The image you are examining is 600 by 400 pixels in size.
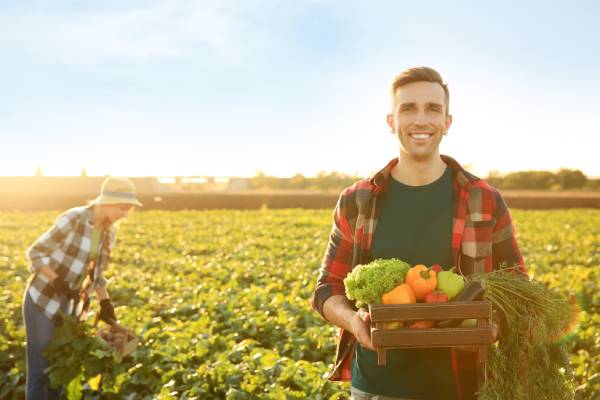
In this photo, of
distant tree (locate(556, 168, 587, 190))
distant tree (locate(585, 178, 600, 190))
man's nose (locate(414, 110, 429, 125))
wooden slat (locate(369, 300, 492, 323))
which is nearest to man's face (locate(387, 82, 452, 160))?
man's nose (locate(414, 110, 429, 125))

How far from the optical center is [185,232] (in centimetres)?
2277

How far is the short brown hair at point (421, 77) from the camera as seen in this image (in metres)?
2.66

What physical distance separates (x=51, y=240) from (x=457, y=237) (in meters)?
3.80

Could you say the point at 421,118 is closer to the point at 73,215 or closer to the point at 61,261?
the point at 73,215

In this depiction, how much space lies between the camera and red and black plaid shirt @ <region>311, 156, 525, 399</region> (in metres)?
2.70

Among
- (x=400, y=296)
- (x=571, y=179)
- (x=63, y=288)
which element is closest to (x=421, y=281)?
(x=400, y=296)

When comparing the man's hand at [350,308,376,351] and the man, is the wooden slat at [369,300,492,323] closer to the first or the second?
the man's hand at [350,308,376,351]

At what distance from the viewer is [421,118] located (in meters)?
2.62

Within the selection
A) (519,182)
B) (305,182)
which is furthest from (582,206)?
(305,182)

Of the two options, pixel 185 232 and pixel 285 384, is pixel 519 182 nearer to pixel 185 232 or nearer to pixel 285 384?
pixel 185 232

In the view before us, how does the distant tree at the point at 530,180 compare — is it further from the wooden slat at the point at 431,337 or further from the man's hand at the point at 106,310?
the wooden slat at the point at 431,337

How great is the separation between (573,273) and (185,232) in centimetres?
1461

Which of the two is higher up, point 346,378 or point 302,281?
point 346,378

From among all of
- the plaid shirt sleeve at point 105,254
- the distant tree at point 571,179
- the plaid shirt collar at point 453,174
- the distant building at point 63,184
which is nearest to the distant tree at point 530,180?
the distant tree at point 571,179
